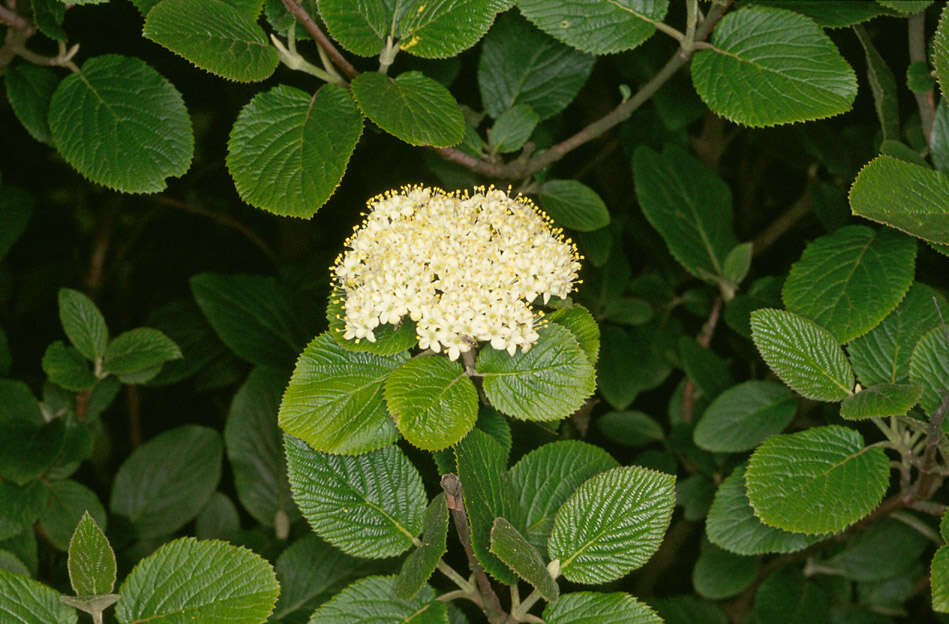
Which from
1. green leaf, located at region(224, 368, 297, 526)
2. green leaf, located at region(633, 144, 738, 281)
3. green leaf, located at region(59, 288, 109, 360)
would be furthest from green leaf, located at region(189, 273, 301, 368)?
green leaf, located at region(633, 144, 738, 281)

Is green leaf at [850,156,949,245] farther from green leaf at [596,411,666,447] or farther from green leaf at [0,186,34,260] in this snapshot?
green leaf at [0,186,34,260]

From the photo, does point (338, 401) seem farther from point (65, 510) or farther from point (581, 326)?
point (65, 510)

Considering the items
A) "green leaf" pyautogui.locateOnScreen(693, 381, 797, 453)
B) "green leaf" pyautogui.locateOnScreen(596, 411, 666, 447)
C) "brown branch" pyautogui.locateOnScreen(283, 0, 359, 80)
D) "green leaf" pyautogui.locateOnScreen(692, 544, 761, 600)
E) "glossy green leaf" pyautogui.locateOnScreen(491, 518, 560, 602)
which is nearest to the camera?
"glossy green leaf" pyautogui.locateOnScreen(491, 518, 560, 602)

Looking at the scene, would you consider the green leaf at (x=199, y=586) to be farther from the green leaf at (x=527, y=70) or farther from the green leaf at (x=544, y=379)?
the green leaf at (x=527, y=70)

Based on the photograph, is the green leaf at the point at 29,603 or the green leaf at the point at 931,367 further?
the green leaf at the point at 931,367

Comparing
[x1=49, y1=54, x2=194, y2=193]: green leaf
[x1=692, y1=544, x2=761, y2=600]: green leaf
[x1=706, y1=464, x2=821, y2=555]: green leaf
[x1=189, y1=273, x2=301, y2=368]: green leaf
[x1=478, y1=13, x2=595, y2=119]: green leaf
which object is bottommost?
[x1=692, y1=544, x2=761, y2=600]: green leaf

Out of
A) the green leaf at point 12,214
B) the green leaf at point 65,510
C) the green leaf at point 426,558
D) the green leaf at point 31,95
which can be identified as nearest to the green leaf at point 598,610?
the green leaf at point 426,558

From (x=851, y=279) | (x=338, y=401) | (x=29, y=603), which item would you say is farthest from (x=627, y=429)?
(x=29, y=603)
